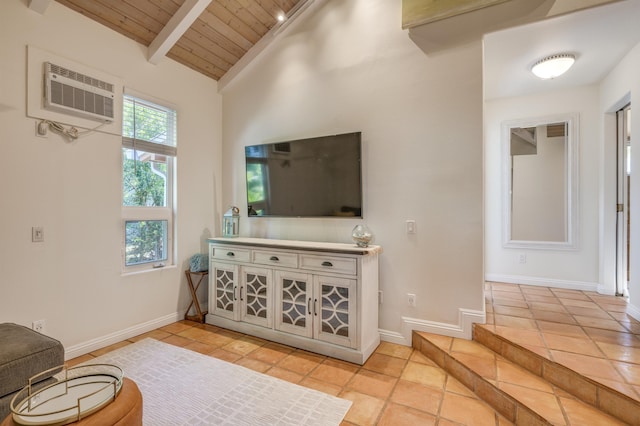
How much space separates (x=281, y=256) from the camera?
292 centimetres

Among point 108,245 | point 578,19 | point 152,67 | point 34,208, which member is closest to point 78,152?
point 34,208

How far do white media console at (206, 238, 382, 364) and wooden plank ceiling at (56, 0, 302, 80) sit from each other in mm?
2239

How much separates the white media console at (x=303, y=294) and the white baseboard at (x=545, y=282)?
7.61 ft

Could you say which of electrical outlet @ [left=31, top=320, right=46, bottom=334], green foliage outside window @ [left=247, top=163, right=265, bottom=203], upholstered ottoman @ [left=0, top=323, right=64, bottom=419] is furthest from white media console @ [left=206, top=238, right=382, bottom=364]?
upholstered ottoman @ [left=0, top=323, right=64, bottom=419]

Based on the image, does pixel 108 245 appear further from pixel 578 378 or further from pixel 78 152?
pixel 578 378

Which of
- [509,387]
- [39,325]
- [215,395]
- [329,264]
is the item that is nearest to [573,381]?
[509,387]

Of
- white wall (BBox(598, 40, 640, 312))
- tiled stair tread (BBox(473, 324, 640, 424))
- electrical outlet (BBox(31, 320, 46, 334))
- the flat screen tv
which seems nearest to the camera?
tiled stair tread (BBox(473, 324, 640, 424))

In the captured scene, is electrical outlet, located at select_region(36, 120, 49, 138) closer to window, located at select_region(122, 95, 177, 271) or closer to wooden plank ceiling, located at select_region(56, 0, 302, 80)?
window, located at select_region(122, 95, 177, 271)

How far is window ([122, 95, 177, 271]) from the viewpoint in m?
3.06

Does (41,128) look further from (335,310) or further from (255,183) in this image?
(335,310)

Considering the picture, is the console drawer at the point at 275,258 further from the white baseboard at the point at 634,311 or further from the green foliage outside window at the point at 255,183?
the white baseboard at the point at 634,311

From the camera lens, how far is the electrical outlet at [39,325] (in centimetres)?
241

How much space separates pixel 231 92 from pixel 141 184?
Answer: 1702 millimetres

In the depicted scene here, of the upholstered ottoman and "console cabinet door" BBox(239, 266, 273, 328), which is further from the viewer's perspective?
"console cabinet door" BBox(239, 266, 273, 328)
